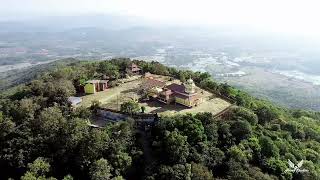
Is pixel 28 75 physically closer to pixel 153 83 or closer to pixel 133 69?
pixel 133 69

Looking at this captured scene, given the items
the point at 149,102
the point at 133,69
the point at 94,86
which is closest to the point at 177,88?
the point at 149,102

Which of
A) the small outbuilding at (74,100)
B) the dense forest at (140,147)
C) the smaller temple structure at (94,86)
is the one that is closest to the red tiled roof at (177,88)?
the dense forest at (140,147)

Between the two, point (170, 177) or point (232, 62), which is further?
point (232, 62)

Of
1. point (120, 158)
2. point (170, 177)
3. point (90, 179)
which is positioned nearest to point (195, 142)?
point (170, 177)

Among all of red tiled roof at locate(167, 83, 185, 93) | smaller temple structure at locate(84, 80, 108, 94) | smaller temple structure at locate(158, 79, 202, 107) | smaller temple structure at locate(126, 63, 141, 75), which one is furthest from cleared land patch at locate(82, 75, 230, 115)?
smaller temple structure at locate(126, 63, 141, 75)

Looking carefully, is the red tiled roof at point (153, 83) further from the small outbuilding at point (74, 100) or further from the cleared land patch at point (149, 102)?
the small outbuilding at point (74, 100)

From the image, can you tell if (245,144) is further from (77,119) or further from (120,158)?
(77,119)

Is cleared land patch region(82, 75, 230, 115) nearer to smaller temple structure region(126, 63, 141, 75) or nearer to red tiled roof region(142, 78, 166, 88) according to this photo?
red tiled roof region(142, 78, 166, 88)
